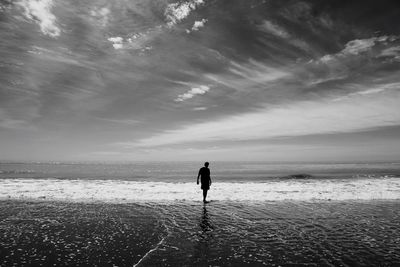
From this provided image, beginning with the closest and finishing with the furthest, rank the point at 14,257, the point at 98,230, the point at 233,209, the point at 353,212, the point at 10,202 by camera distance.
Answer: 1. the point at 14,257
2. the point at 98,230
3. the point at 353,212
4. the point at 233,209
5. the point at 10,202

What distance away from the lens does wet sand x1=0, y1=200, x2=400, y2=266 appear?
7285 millimetres

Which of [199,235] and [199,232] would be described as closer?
[199,235]

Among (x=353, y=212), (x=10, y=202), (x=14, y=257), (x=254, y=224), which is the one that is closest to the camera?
(x=14, y=257)

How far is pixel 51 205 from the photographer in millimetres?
15070

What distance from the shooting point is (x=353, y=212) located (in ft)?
43.7

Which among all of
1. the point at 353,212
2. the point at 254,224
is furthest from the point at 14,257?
the point at 353,212

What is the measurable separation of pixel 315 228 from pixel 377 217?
416cm

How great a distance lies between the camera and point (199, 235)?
9500 millimetres

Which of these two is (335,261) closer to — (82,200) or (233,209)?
(233,209)

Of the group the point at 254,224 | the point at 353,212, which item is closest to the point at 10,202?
the point at 254,224

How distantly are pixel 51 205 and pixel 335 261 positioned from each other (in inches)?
580

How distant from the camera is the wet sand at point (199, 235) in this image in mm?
7285

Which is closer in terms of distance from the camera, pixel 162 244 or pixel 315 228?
pixel 162 244

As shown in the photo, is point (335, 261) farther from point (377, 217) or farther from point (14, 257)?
point (14, 257)
